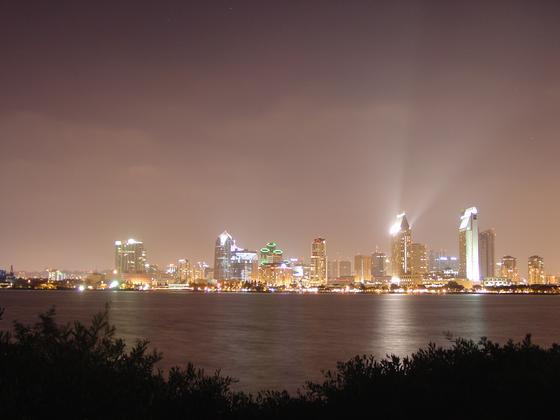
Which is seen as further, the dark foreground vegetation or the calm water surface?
the calm water surface

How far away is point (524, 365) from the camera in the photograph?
1106cm

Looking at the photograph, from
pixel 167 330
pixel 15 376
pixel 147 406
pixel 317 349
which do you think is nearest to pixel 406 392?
pixel 147 406

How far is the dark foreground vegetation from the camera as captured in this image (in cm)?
874

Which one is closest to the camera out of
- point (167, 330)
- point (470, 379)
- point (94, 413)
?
point (94, 413)

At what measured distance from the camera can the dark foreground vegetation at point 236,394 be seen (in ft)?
28.7

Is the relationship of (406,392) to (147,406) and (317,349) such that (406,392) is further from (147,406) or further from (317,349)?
(317,349)

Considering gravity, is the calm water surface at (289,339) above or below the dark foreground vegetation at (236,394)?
below

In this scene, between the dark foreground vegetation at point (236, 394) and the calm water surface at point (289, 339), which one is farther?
the calm water surface at point (289, 339)

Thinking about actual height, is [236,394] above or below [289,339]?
above

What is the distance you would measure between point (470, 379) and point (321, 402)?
8.84 ft

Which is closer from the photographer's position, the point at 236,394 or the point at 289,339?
the point at 236,394

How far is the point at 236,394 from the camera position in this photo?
413 inches

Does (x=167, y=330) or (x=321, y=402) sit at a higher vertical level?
(x=321, y=402)

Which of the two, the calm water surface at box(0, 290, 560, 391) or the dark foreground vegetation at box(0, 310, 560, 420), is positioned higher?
the dark foreground vegetation at box(0, 310, 560, 420)
